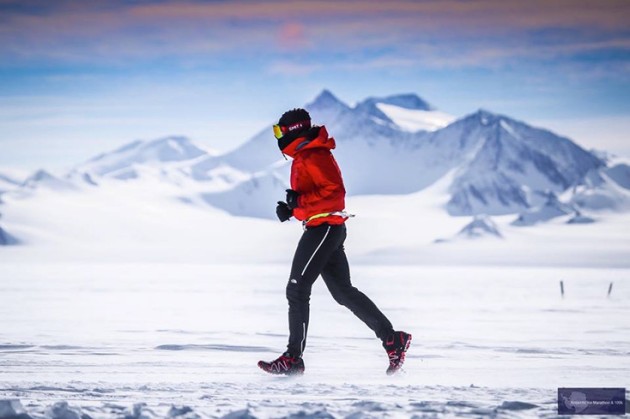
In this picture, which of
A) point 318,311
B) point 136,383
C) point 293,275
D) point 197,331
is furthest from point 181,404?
point 318,311

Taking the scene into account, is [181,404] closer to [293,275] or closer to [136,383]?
[136,383]

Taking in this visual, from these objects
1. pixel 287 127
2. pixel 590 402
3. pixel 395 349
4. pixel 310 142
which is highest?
pixel 287 127

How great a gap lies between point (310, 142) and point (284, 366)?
1350mm

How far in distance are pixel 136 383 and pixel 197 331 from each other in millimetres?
3824

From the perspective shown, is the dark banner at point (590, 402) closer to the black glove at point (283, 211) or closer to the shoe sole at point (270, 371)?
the shoe sole at point (270, 371)

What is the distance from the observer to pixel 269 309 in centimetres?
1283

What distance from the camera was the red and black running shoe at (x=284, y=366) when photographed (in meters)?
4.98

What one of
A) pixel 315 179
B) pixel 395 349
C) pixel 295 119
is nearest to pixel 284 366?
Answer: pixel 395 349

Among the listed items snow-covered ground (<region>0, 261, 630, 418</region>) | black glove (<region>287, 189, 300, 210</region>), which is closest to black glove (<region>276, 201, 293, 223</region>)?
black glove (<region>287, 189, 300, 210</region>)

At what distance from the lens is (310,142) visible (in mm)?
4879

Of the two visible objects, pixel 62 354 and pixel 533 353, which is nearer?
pixel 62 354

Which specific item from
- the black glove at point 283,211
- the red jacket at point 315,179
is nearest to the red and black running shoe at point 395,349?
the red jacket at point 315,179

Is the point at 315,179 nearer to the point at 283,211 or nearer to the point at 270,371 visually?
the point at 283,211

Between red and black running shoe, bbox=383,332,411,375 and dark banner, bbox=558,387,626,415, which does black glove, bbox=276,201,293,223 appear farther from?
dark banner, bbox=558,387,626,415
